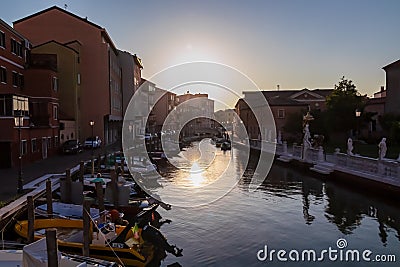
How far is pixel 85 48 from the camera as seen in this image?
147ft

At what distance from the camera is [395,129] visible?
30.7m

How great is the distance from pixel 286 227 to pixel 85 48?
35218 millimetres

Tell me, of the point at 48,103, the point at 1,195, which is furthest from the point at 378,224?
the point at 48,103

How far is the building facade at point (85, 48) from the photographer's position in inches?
1725

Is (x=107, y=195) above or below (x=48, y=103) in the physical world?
below

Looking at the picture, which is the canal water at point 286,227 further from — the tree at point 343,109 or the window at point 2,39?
the tree at point 343,109

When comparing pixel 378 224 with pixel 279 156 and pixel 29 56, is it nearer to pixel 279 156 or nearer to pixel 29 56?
pixel 279 156

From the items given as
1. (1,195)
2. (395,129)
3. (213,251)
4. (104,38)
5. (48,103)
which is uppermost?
(104,38)

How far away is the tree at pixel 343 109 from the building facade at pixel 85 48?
2304 centimetres

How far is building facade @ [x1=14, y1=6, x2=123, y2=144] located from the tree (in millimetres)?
23043

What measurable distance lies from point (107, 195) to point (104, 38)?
1295 inches

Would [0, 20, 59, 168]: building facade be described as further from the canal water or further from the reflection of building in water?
the reflection of building in water

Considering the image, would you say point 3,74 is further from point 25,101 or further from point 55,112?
point 55,112

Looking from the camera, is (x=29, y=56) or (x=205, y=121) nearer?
(x=29, y=56)
